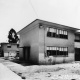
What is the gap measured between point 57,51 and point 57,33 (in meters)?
2.94

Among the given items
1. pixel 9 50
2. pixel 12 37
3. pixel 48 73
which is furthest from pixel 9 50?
pixel 48 73

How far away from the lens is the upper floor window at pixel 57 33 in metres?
16.1

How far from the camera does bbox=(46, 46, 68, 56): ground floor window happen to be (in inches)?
622

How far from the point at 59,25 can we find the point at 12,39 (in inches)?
1805

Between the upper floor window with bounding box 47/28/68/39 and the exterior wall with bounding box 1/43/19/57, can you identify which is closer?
the upper floor window with bounding box 47/28/68/39

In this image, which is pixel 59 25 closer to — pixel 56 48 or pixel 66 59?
pixel 56 48

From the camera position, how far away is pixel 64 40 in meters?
17.8

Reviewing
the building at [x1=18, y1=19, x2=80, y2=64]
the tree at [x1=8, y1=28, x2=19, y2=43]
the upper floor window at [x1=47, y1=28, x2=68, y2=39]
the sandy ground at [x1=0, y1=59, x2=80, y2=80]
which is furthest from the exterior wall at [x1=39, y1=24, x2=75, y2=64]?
the tree at [x1=8, y1=28, x2=19, y2=43]

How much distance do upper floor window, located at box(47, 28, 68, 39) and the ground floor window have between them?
1997mm

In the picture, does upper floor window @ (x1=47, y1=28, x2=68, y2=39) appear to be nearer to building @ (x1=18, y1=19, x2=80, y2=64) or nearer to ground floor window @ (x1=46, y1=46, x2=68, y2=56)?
building @ (x1=18, y1=19, x2=80, y2=64)

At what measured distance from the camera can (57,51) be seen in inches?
659

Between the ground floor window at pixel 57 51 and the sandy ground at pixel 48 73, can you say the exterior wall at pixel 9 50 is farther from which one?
the sandy ground at pixel 48 73

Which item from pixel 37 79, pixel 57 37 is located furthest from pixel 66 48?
pixel 37 79

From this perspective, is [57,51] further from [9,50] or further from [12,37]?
[12,37]
